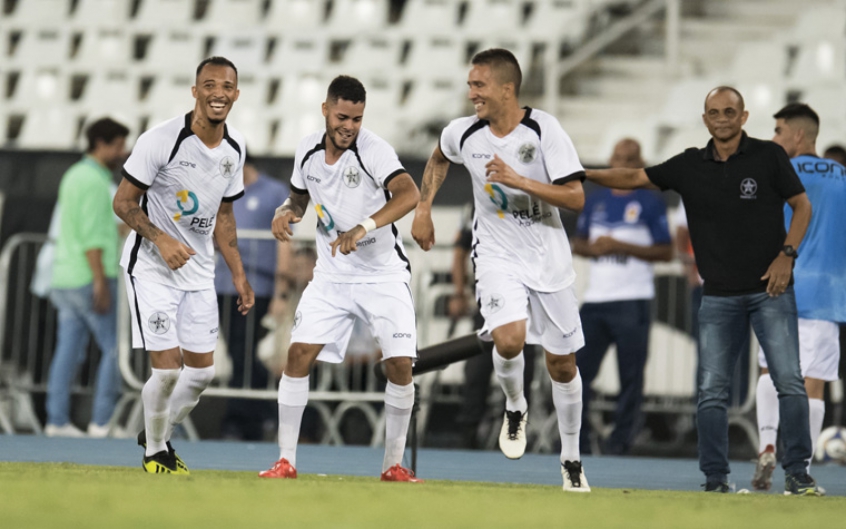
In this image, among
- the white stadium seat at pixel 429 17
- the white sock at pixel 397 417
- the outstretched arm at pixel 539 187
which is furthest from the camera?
the white stadium seat at pixel 429 17

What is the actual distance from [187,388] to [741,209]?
10.8 feet

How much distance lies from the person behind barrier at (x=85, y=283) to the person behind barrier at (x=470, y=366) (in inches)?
116

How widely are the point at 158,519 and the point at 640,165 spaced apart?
6.70 metres

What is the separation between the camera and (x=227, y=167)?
24.7 feet

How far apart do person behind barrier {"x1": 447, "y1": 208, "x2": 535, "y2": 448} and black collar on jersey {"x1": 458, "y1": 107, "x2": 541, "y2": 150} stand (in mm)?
3200

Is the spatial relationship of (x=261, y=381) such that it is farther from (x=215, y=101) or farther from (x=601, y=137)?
(x=601, y=137)

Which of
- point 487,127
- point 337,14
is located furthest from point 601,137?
point 487,127

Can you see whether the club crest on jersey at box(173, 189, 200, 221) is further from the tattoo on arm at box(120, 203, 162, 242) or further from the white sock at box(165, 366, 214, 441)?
the white sock at box(165, 366, 214, 441)

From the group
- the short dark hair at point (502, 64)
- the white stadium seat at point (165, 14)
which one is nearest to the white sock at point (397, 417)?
the short dark hair at point (502, 64)

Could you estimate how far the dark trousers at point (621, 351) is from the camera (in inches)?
417

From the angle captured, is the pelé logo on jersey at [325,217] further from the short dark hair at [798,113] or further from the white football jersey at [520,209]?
the short dark hair at [798,113]

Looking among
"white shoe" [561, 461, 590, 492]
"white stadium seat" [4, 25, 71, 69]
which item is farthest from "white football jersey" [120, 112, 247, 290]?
"white stadium seat" [4, 25, 71, 69]

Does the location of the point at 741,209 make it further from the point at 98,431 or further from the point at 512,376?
the point at 98,431

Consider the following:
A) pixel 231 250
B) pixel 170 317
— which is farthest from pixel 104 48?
pixel 170 317
